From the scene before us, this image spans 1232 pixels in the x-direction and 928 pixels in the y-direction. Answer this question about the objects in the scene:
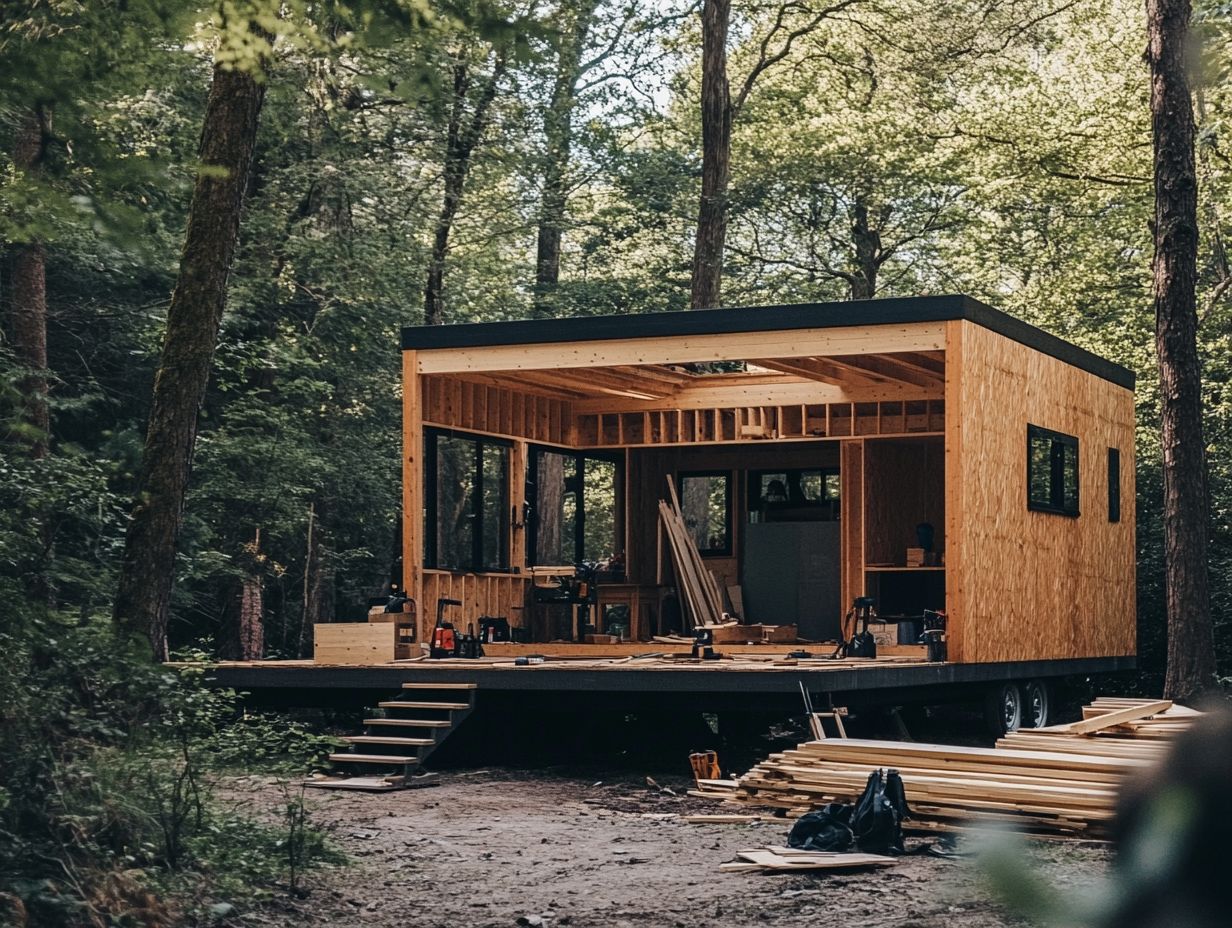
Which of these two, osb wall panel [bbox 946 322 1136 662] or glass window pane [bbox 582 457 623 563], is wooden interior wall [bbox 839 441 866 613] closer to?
osb wall panel [bbox 946 322 1136 662]

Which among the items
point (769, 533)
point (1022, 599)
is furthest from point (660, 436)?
point (1022, 599)

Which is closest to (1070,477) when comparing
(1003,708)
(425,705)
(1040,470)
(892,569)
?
(1040,470)

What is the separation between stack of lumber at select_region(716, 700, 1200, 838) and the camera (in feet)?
30.2

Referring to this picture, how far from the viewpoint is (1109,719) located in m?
12.6

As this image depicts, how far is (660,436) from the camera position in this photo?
20156 millimetres

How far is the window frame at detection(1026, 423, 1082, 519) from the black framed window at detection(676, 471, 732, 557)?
14.8ft

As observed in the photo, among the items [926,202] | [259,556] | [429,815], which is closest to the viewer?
[429,815]

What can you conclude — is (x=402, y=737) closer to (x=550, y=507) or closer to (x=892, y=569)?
(x=892, y=569)

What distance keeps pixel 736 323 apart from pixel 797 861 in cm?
797

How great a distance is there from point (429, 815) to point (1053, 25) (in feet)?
80.7

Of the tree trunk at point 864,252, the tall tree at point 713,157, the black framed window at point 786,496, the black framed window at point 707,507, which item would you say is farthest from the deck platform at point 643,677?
the tree trunk at point 864,252

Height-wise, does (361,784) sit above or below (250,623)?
below

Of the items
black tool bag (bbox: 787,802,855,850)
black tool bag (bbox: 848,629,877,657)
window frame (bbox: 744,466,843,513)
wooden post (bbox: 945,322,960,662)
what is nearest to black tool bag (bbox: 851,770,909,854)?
black tool bag (bbox: 787,802,855,850)

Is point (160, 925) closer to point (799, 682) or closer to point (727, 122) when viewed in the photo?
point (799, 682)
